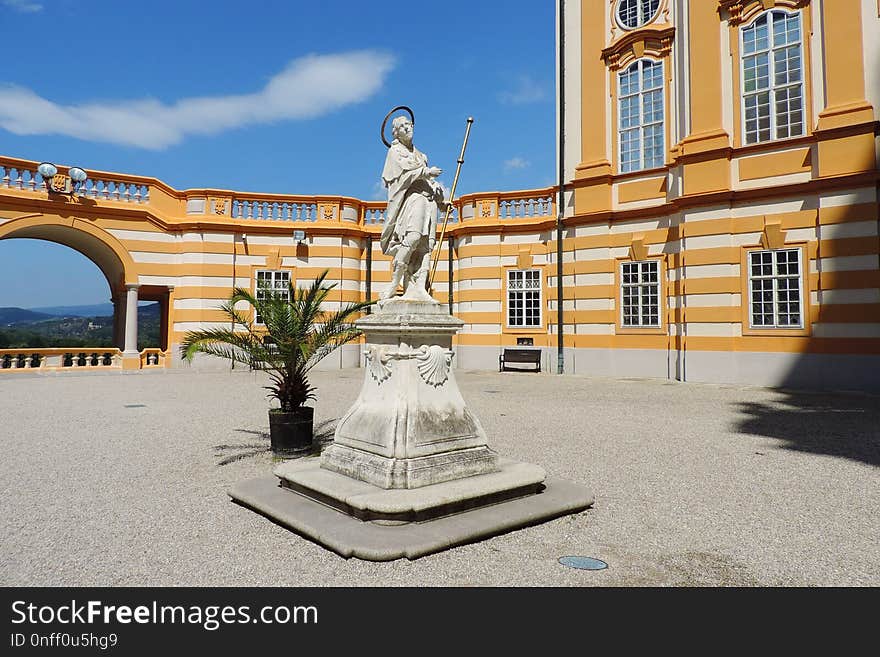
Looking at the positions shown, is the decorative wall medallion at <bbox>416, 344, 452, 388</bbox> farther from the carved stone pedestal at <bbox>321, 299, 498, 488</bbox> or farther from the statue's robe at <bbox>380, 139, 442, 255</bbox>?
the statue's robe at <bbox>380, 139, 442, 255</bbox>

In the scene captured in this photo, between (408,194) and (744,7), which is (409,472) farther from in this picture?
(744,7)

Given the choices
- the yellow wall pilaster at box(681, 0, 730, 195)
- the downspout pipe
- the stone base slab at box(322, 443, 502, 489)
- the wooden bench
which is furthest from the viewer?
the wooden bench

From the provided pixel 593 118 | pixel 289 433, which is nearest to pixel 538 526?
pixel 289 433

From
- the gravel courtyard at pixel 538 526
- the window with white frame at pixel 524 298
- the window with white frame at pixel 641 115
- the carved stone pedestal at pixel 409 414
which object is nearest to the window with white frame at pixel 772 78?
the window with white frame at pixel 641 115

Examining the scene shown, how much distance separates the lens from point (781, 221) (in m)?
14.6

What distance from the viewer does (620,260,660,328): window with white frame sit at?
1720cm

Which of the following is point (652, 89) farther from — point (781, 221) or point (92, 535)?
point (92, 535)

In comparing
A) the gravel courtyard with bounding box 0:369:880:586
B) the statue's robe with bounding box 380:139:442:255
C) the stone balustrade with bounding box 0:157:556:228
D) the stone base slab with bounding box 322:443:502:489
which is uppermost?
the stone balustrade with bounding box 0:157:556:228

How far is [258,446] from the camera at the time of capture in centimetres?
791

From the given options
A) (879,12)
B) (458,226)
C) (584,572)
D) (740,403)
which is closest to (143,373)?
(458,226)

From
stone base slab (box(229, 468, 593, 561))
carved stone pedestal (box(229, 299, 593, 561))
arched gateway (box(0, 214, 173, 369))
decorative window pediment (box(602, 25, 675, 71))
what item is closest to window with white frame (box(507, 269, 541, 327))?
decorative window pediment (box(602, 25, 675, 71))

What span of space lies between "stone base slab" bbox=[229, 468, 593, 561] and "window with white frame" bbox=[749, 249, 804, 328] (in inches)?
460

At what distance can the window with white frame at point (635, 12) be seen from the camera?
17609 mm

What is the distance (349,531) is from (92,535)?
2.00 meters
